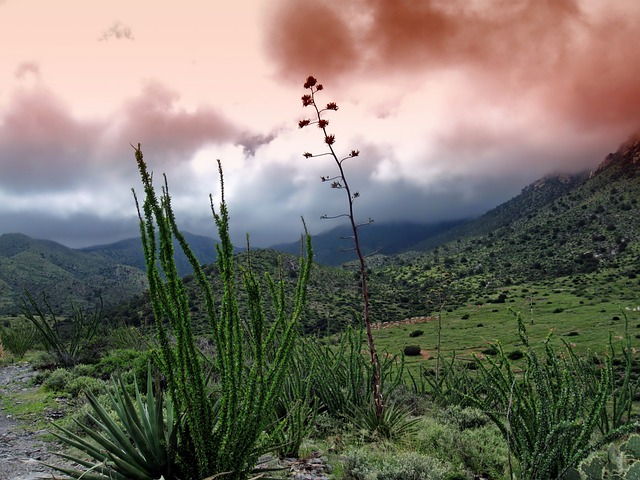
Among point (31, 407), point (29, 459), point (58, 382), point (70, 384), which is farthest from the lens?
point (58, 382)

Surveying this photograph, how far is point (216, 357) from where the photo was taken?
348cm

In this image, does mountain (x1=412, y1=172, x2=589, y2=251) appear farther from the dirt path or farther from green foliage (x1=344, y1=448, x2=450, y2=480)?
green foliage (x1=344, y1=448, x2=450, y2=480)

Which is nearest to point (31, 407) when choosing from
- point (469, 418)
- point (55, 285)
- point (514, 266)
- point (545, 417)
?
point (469, 418)

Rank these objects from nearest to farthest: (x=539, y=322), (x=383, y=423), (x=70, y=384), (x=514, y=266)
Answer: (x=383, y=423) < (x=70, y=384) < (x=539, y=322) < (x=514, y=266)

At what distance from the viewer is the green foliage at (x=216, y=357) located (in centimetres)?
313

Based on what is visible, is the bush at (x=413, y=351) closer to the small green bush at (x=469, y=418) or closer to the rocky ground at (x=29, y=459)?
the small green bush at (x=469, y=418)

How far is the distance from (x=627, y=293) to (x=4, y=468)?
242 feet

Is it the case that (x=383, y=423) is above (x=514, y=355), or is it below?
above

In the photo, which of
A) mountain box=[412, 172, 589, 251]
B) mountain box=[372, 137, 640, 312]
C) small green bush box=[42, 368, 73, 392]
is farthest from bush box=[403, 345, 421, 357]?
mountain box=[412, 172, 589, 251]

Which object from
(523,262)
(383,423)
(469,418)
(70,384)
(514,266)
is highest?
(70,384)

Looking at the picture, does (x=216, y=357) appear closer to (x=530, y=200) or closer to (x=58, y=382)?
(x=58, y=382)

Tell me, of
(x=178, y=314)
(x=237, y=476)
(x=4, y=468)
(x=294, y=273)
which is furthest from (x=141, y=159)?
(x=294, y=273)

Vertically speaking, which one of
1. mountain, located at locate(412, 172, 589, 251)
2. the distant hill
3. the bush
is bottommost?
the bush

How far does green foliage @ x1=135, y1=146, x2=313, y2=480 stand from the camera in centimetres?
313
